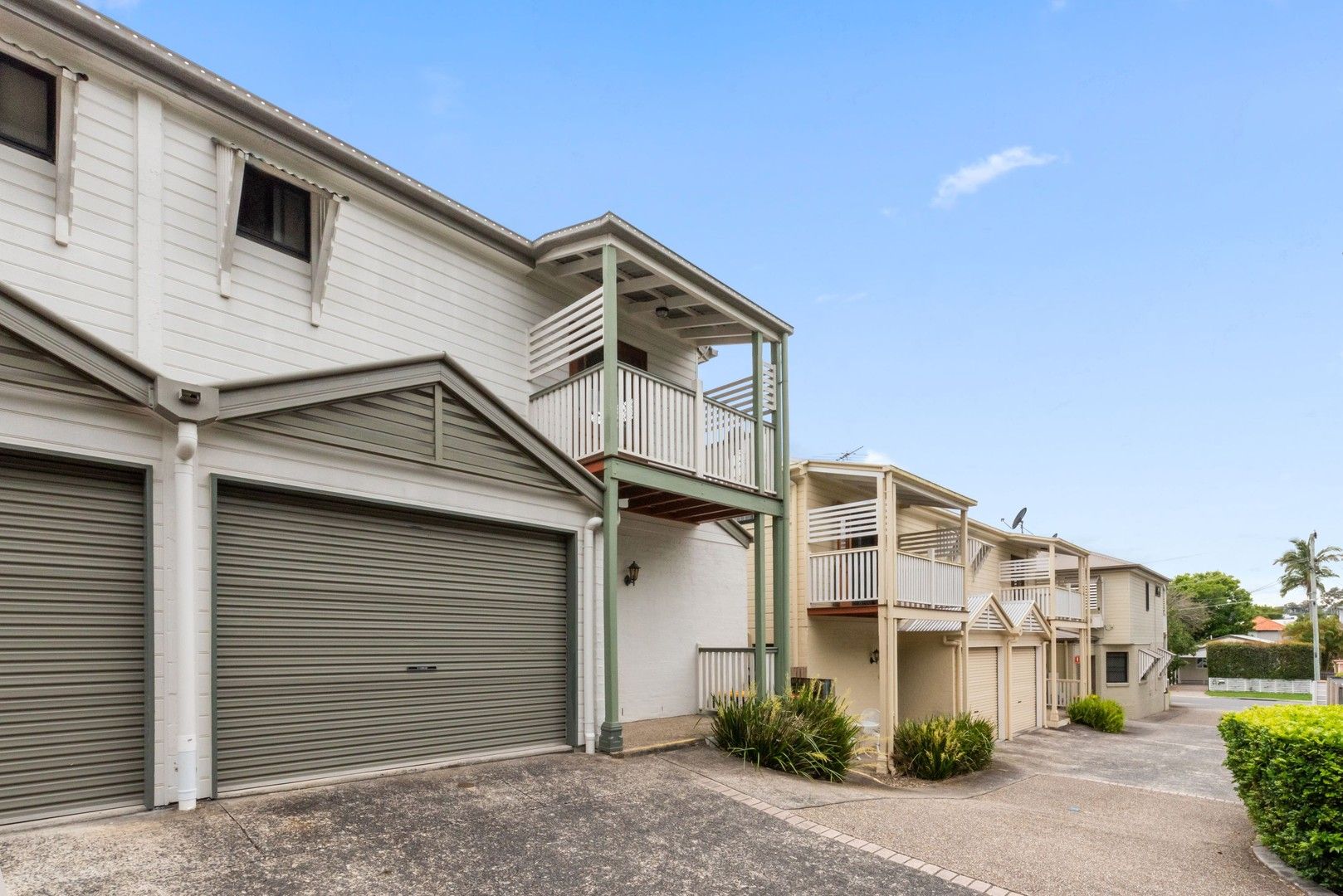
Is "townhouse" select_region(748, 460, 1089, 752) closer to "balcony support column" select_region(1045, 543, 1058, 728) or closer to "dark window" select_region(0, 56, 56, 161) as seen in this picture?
"balcony support column" select_region(1045, 543, 1058, 728)

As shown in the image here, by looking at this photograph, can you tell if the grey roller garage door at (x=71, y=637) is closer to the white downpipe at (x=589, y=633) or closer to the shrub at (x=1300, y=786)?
the white downpipe at (x=589, y=633)

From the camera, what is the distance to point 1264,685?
46.8 m

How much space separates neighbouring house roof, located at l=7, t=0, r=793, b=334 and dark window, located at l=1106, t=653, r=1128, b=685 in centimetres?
2474

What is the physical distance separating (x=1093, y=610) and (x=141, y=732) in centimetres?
3050

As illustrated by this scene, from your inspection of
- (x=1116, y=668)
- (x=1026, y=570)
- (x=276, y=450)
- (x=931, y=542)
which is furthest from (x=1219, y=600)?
(x=276, y=450)

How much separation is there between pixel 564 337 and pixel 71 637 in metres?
A: 6.03

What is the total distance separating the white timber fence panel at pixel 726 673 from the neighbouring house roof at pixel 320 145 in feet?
16.1

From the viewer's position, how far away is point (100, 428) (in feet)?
19.3

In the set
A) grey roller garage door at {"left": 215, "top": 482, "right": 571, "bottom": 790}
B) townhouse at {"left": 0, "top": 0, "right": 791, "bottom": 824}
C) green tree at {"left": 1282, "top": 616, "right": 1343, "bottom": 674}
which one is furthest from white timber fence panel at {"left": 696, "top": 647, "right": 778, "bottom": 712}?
green tree at {"left": 1282, "top": 616, "right": 1343, "bottom": 674}

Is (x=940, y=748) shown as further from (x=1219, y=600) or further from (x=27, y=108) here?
(x=1219, y=600)

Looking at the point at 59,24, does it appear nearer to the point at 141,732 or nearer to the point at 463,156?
the point at 141,732

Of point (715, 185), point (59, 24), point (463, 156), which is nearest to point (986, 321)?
point (715, 185)

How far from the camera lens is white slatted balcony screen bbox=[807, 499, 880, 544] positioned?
15133 millimetres

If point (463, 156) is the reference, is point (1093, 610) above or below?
below
